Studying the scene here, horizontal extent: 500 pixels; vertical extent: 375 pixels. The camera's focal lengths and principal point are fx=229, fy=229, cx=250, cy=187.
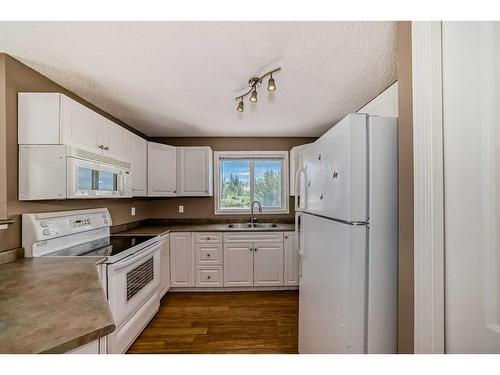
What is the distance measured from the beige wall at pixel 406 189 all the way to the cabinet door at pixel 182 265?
2563 millimetres

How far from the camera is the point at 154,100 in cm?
227

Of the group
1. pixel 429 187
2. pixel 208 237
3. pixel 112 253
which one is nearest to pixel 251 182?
pixel 208 237

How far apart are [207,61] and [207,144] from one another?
7.07ft

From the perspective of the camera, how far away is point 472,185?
715 mm

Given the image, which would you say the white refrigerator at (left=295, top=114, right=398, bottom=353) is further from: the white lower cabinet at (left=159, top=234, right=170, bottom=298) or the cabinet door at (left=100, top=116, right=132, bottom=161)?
the white lower cabinet at (left=159, top=234, right=170, bottom=298)

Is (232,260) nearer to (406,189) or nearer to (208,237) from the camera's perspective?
(208,237)

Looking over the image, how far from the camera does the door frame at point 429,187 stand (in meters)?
0.80

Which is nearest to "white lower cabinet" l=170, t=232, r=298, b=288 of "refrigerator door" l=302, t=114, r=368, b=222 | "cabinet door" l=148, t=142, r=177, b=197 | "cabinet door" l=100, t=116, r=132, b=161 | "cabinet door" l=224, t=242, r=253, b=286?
"cabinet door" l=224, t=242, r=253, b=286

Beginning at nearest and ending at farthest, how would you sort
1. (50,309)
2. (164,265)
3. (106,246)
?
(50,309) < (106,246) < (164,265)

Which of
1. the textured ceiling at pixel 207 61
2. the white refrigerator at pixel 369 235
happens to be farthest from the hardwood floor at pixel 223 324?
the textured ceiling at pixel 207 61
